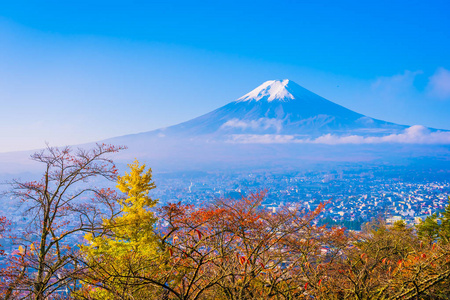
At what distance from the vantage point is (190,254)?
6969 mm

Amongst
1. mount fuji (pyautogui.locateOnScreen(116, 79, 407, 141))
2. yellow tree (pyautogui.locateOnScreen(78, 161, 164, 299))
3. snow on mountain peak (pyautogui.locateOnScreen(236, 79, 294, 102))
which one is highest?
snow on mountain peak (pyautogui.locateOnScreen(236, 79, 294, 102))

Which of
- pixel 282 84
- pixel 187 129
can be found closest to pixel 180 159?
pixel 187 129

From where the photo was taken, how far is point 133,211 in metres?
10.5

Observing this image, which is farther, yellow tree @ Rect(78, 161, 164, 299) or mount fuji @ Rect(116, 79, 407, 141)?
mount fuji @ Rect(116, 79, 407, 141)

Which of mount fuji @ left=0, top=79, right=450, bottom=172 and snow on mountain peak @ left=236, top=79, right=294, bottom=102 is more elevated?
snow on mountain peak @ left=236, top=79, right=294, bottom=102

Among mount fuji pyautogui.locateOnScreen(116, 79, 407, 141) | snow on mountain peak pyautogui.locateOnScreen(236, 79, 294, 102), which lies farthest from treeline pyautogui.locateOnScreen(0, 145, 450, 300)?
snow on mountain peak pyautogui.locateOnScreen(236, 79, 294, 102)

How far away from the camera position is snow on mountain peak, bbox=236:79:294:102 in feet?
612

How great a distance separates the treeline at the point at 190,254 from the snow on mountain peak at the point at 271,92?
17805 cm

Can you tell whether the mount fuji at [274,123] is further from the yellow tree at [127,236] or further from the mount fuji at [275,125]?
the yellow tree at [127,236]

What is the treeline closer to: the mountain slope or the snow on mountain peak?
the mountain slope

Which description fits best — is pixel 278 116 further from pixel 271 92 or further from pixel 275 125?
pixel 271 92

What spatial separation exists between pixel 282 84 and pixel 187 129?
69796mm

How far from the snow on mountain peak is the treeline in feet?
584

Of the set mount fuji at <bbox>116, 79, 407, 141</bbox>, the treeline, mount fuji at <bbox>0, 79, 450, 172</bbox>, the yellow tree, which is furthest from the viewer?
mount fuji at <bbox>116, 79, 407, 141</bbox>
